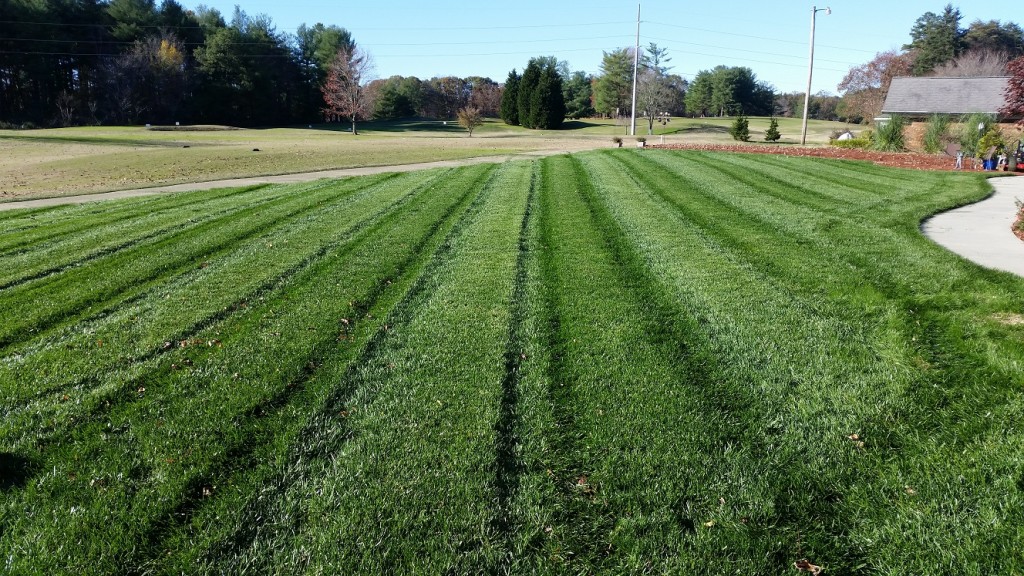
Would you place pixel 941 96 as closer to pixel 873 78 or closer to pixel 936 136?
pixel 936 136

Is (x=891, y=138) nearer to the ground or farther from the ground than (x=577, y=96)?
nearer to the ground

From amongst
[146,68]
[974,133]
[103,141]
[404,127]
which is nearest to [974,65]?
[974,133]

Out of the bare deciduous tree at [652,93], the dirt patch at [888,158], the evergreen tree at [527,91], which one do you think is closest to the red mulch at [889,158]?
the dirt patch at [888,158]

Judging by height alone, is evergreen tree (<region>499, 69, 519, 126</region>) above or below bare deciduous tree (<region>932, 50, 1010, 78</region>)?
below

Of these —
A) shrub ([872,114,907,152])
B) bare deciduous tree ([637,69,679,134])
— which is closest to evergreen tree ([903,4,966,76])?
bare deciduous tree ([637,69,679,134])

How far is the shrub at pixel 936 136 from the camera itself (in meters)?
22.9

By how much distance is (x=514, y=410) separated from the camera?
11.2ft

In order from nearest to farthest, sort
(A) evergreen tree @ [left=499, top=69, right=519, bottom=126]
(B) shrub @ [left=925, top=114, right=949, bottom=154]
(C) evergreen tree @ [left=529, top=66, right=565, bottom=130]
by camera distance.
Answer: (B) shrub @ [left=925, top=114, right=949, bottom=154], (C) evergreen tree @ [left=529, top=66, right=565, bottom=130], (A) evergreen tree @ [left=499, top=69, right=519, bottom=126]

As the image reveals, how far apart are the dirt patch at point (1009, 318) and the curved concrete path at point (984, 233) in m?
1.79

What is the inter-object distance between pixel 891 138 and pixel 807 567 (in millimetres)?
27275

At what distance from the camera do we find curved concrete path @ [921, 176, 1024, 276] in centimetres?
654

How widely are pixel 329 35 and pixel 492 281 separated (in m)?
81.0

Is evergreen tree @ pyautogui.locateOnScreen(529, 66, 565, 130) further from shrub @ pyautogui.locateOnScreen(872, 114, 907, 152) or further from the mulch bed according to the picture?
shrub @ pyautogui.locateOnScreen(872, 114, 907, 152)

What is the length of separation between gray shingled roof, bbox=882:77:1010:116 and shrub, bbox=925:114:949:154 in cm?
1691
